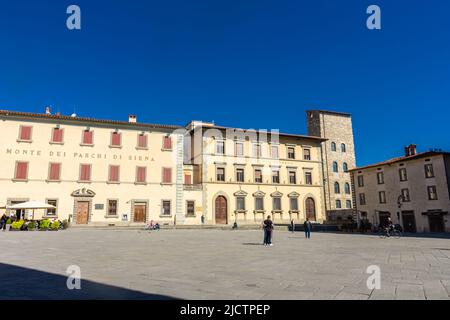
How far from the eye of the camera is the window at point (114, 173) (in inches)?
1157

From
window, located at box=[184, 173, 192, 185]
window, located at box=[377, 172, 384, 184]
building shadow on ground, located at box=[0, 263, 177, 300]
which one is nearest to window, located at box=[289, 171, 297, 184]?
window, located at box=[377, 172, 384, 184]

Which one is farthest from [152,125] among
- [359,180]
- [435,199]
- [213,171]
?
[435,199]

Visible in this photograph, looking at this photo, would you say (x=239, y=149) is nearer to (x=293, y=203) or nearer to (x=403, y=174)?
(x=293, y=203)

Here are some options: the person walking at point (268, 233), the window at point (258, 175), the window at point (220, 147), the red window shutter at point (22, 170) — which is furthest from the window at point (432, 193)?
the red window shutter at point (22, 170)

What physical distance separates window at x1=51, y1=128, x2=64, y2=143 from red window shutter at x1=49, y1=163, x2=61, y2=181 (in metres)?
2.20

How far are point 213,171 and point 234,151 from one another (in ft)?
11.7

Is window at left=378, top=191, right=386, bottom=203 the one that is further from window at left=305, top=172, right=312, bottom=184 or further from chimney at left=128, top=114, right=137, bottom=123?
chimney at left=128, top=114, right=137, bottom=123

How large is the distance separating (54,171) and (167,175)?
1009 centimetres

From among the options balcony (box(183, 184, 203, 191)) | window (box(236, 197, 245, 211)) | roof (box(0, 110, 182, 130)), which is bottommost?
window (box(236, 197, 245, 211))

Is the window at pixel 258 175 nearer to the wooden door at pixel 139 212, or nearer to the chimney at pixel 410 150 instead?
the wooden door at pixel 139 212

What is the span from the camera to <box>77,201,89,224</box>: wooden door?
91.9ft

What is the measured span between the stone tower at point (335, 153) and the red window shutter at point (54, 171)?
118 ft

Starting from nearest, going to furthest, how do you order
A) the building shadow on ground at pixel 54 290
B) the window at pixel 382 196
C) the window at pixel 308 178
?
the building shadow on ground at pixel 54 290 → the window at pixel 382 196 → the window at pixel 308 178
